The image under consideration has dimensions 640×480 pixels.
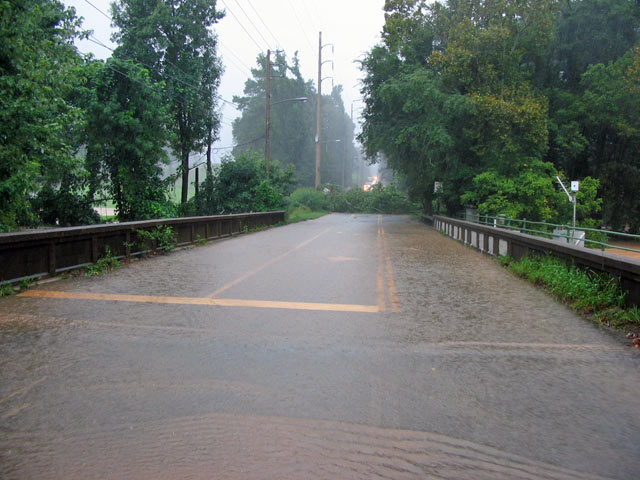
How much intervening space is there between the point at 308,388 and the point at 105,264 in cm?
822

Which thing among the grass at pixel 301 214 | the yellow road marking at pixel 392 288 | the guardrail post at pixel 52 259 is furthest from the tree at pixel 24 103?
the grass at pixel 301 214

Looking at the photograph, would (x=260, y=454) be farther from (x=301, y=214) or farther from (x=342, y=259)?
(x=301, y=214)

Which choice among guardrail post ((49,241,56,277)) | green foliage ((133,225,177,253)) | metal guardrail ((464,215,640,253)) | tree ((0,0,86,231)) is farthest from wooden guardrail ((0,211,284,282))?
metal guardrail ((464,215,640,253))

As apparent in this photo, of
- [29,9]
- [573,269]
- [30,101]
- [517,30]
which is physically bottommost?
[573,269]

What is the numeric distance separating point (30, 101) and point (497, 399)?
38.0 feet

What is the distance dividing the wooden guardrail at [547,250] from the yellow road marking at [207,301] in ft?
11.4

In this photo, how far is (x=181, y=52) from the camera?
3769 cm

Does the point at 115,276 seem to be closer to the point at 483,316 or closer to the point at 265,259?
the point at 265,259

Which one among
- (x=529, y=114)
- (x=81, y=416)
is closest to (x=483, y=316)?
(x=81, y=416)

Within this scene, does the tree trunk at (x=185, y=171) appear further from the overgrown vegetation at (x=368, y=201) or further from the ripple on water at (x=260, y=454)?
the ripple on water at (x=260, y=454)

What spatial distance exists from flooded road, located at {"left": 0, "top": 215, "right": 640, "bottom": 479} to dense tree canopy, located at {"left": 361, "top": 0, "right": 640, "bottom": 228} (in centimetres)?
2206

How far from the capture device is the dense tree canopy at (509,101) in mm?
28359

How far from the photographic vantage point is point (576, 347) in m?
5.68

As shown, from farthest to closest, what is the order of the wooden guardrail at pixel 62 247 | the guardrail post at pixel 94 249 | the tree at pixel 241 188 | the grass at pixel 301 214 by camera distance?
the grass at pixel 301 214 < the tree at pixel 241 188 < the guardrail post at pixel 94 249 < the wooden guardrail at pixel 62 247
